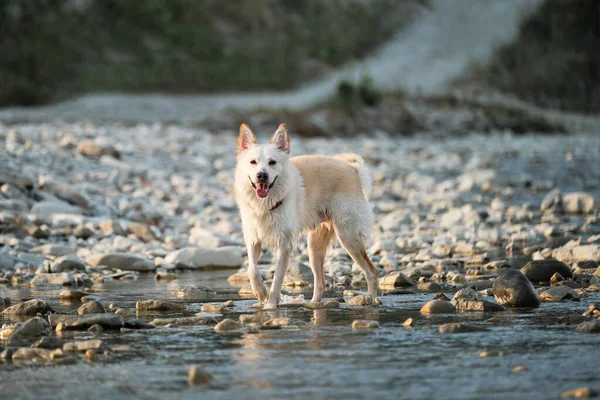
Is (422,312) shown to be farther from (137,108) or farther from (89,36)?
(89,36)

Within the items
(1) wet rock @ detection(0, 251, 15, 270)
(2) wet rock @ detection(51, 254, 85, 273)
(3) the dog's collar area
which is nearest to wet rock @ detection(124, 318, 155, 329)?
(3) the dog's collar area

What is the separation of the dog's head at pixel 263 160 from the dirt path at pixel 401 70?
18.3m

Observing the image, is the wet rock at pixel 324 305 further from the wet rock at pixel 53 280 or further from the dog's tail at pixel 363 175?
the wet rock at pixel 53 280

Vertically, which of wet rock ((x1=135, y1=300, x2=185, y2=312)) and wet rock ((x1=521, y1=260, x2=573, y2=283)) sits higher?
wet rock ((x1=521, y1=260, x2=573, y2=283))

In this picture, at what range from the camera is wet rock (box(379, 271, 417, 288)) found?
29.6ft

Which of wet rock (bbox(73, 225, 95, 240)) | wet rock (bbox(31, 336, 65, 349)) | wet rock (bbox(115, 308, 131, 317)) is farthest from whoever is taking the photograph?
wet rock (bbox(73, 225, 95, 240))

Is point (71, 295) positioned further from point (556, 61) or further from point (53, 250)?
point (556, 61)

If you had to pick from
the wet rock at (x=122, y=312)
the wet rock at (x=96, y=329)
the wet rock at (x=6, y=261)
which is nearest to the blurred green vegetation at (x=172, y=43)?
the wet rock at (x=6, y=261)

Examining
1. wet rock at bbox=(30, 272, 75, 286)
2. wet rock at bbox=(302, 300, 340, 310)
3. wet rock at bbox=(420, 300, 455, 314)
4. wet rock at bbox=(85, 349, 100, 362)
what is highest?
wet rock at bbox=(30, 272, 75, 286)

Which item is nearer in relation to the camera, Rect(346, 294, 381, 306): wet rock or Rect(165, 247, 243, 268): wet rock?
Rect(346, 294, 381, 306): wet rock

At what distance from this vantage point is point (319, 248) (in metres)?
8.75

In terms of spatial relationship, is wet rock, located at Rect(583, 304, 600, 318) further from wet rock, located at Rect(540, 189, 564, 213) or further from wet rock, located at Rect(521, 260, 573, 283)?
wet rock, located at Rect(540, 189, 564, 213)

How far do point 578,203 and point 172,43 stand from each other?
3012 cm

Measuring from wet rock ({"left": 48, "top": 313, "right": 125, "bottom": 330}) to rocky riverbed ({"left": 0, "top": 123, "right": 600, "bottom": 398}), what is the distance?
2cm
